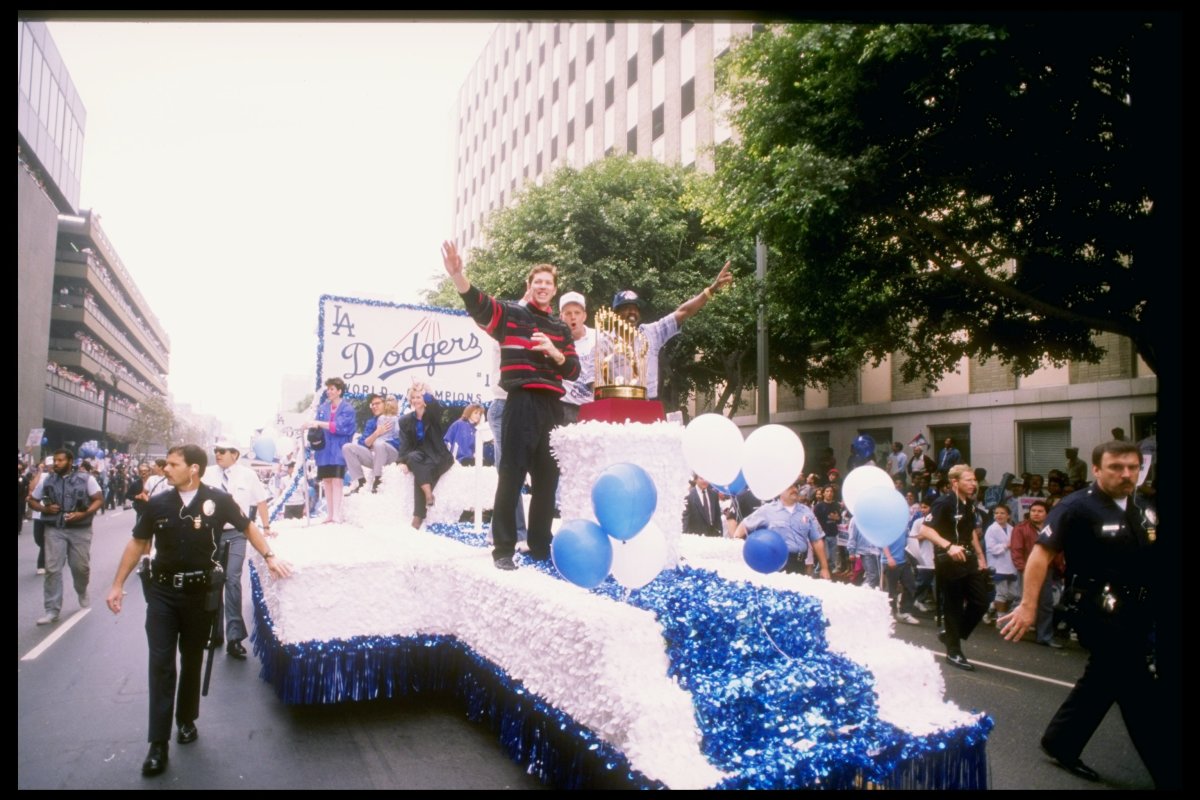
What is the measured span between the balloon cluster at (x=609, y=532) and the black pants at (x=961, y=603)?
5.01 metres

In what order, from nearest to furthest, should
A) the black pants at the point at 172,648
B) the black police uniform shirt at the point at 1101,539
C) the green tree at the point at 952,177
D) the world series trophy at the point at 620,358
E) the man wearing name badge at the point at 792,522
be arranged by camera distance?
the black police uniform shirt at the point at 1101,539 → the black pants at the point at 172,648 → the world series trophy at the point at 620,358 → the green tree at the point at 952,177 → the man wearing name badge at the point at 792,522

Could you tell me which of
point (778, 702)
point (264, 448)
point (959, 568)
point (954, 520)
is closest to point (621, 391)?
point (778, 702)

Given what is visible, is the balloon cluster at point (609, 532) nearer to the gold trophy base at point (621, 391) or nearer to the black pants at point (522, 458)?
the gold trophy base at point (621, 391)

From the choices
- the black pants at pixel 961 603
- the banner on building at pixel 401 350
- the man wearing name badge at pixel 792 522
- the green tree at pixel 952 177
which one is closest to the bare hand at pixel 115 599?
the banner on building at pixel 401 350

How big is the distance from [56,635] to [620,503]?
299 inches

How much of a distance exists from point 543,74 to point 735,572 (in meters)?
39.9

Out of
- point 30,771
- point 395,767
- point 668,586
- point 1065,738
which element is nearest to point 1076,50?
point 1065,738

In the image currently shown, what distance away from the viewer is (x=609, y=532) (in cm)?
354

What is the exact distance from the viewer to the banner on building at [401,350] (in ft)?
27.3

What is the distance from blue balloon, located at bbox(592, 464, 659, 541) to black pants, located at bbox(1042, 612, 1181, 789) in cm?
270

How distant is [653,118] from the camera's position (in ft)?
99.3

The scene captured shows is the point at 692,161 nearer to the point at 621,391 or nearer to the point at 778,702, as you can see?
the point at 621,391

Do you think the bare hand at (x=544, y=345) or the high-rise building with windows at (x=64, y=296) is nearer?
the bare hand at (x=544, y=345)
